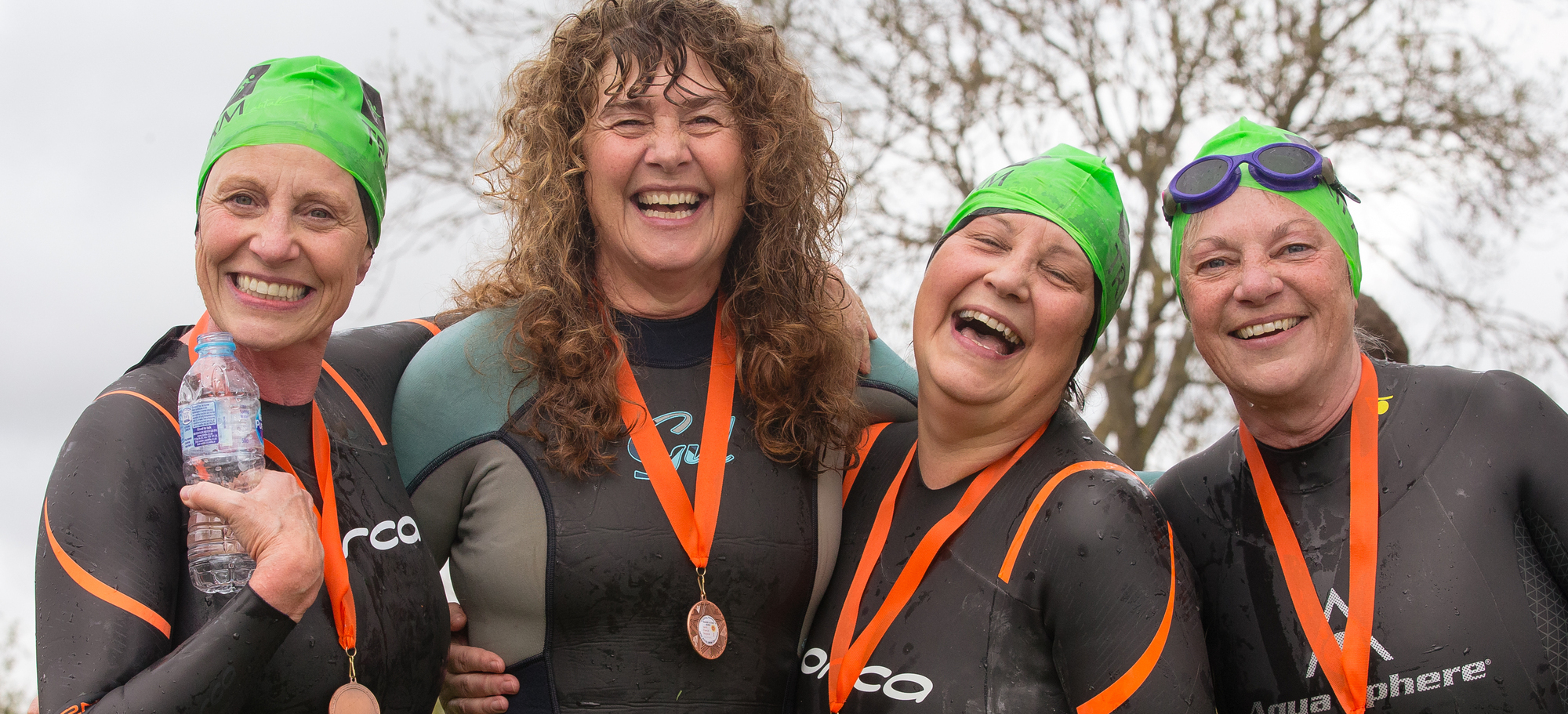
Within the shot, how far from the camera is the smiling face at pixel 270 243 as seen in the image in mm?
2900

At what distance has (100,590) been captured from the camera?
244cm

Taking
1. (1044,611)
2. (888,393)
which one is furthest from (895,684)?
(888,393)

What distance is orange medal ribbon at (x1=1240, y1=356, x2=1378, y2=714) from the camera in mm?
2898

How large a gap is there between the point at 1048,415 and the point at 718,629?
1069 millimetres

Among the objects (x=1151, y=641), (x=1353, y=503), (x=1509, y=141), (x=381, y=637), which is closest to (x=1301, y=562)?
(x=1353, y=503)

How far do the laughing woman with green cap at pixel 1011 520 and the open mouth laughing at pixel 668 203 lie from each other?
2.29 feet

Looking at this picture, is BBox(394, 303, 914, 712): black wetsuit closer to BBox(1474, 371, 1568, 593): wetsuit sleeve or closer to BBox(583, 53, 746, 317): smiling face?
BBox(583, 53, 746, 317): smiling face

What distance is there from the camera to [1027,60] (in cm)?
1341

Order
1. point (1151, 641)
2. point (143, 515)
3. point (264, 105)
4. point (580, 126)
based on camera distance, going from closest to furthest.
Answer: point (143, 515) → point (1151, 641) → point (264, 105) → point (580, 126)

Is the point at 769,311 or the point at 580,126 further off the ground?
the point at 580,126

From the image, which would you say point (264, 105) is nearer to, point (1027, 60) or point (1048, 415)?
point (1048, 415)

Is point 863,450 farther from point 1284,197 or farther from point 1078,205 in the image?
point 1284,197

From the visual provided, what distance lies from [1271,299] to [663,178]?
1.65 metres

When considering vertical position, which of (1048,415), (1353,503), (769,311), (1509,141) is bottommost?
(1353,503)
